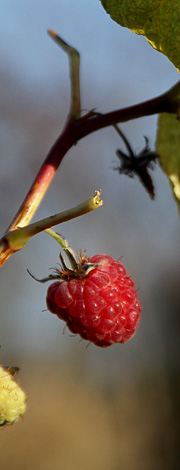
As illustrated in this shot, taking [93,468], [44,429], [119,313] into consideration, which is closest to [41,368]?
[44,429]

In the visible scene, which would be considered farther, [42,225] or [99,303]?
[99,303]

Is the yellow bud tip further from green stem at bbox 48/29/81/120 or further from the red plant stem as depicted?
green stem at bbox 48/29/81/120

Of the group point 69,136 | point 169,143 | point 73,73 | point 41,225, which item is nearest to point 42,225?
point 41,225

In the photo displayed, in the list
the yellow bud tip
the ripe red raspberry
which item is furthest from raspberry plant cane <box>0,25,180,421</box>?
the yellow bud tip

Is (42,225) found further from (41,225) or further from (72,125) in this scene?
(72,125)

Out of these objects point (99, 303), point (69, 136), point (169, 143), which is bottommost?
point (99, 303)

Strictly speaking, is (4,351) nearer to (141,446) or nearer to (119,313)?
(141,446)

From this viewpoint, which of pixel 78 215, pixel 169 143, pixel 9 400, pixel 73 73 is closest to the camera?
pixel 78 215
